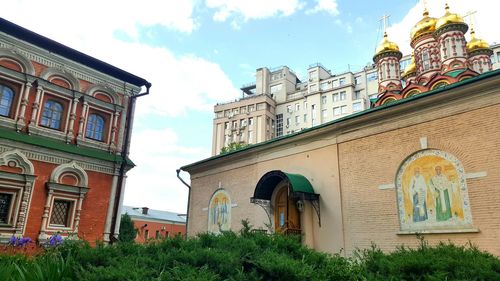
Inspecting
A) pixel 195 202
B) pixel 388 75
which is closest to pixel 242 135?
pixel 388 75

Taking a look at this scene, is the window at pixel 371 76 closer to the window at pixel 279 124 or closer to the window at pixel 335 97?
the window at pixel 335 97

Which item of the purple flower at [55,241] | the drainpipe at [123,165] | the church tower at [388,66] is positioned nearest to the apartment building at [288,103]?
the church tower at [388,66]

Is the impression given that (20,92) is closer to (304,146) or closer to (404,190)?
(304,146)

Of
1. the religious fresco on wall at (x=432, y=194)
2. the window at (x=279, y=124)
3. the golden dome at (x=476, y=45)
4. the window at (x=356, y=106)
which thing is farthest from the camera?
the window at (x=279, y=124)

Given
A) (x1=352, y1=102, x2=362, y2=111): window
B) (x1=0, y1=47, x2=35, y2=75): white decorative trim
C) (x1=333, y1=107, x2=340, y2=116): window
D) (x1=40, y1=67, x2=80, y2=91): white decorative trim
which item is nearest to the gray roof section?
(x1=40, y1=67, x2=80, y2=91): white decorative trim

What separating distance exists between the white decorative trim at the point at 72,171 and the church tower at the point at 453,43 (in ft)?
73.5

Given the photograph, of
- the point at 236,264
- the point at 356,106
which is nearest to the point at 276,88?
the point at 356,106

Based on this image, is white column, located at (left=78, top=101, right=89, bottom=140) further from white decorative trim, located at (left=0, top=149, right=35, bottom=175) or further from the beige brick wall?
the beige brick wall

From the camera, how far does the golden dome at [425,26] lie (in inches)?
995

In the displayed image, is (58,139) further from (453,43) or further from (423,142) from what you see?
(453,43)

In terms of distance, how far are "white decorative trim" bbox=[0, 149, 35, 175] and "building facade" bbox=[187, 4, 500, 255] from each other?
8395 mm

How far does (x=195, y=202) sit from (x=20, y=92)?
8754 millimetres

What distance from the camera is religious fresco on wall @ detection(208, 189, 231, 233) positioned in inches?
588

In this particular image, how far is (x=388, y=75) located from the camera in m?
27.5
